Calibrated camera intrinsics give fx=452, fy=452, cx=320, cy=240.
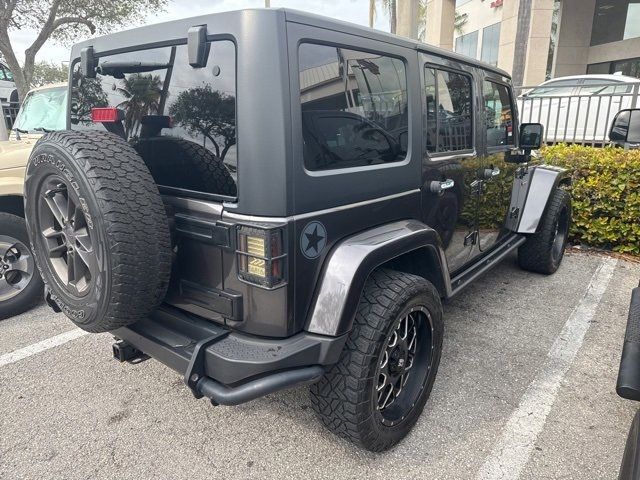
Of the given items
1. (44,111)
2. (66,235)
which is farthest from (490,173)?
(44,111)

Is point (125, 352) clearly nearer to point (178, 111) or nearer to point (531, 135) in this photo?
point (178, 111)

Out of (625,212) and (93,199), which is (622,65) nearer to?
(625,212)

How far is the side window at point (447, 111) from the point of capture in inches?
102

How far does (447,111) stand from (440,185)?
0.50m

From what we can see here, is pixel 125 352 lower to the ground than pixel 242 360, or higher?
lower

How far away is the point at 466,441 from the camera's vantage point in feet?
7.72

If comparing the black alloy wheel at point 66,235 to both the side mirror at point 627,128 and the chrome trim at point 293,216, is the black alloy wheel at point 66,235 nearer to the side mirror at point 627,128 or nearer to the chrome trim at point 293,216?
the chrome trim at point 293,216

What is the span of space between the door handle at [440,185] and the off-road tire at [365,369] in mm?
648

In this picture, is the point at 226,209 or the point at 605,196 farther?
the point at 605,196

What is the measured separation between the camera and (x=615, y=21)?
21328 millimetres

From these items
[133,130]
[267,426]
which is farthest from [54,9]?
[267,426]

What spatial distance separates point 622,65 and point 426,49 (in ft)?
77.3

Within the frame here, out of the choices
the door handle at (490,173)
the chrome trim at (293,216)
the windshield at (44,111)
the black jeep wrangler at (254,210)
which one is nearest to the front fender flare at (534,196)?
the door handle at (490,173)

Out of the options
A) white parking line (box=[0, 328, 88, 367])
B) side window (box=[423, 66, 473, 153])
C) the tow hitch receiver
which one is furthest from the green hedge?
white parking line (box=[0, 328, 88, 367])
